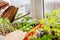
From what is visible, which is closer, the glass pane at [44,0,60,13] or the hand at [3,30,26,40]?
the hand at [3,30,26,40]

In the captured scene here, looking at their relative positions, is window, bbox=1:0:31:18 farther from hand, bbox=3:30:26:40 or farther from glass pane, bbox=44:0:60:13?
hand, bbox=3:30:26:40

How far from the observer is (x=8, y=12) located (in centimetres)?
181

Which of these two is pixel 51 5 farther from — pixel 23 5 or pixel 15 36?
pixel 15 36

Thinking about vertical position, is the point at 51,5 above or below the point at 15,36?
above

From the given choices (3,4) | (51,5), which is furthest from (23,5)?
(51,5)

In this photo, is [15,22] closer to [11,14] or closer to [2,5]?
[11,14]

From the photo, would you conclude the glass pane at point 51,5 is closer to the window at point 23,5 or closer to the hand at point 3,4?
the window at point 23,5

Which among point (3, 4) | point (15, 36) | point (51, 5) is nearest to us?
point (15, 36)

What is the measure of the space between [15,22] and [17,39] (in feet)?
1.26

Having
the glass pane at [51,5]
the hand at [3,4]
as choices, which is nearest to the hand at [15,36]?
the glass pane at [51,5]

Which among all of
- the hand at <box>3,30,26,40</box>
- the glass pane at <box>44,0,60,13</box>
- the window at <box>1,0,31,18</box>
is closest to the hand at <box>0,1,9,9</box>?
the window at <box>1,0,31,18</box>

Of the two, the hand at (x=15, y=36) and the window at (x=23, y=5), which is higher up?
the window at (x=23, y=5)

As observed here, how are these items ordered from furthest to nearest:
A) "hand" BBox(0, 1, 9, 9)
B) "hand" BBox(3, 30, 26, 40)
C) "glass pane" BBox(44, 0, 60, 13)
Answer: "hand" BBox(0, 1, 9, 9) < "glass pane" BBox(44, 0, 60, 13) < "hand" BBox(3, 30, 26, 40)

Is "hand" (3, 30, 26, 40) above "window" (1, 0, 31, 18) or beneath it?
beneath
